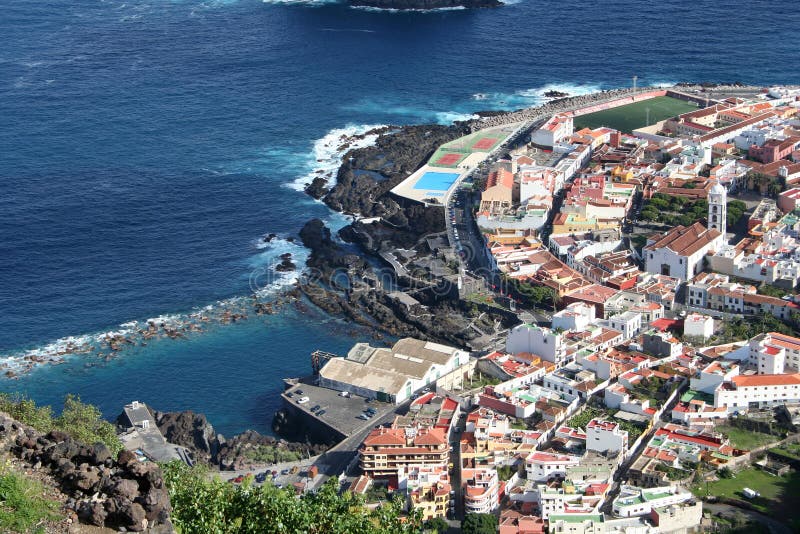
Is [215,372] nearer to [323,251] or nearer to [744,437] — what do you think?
[323,251]

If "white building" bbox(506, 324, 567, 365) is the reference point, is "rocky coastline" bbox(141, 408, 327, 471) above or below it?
below

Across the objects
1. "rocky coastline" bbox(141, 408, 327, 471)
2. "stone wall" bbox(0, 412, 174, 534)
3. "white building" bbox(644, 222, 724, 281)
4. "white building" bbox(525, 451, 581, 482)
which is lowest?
"rocky coastline" bbox(141, 408, 327, 471)

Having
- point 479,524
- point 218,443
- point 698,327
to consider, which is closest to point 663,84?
point 698,327

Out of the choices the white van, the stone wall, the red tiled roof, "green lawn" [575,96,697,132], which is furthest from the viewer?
"green lawn" [575,96,697,132]

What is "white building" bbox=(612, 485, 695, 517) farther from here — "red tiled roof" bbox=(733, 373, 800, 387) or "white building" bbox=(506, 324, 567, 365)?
"white building" bbox=(506, 324, 567, 365)

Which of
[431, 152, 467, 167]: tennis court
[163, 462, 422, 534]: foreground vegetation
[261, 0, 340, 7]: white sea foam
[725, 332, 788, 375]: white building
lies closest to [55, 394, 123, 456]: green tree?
[163, 462, 422, 534]: foreground vegetation

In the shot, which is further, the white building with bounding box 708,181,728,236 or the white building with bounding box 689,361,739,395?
the white building with bounding box 708,181,728,236

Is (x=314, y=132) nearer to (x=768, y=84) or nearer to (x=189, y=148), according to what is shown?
(x=189, y=148)

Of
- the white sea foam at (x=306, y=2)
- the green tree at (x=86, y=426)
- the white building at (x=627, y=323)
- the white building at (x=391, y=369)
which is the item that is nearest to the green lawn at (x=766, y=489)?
the white building at (x=627, y=323)
